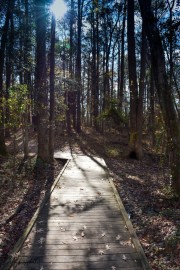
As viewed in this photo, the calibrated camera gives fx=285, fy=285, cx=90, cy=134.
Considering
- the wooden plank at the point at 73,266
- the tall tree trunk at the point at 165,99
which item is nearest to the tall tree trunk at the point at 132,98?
the tall tree trunk at the point at 165,99

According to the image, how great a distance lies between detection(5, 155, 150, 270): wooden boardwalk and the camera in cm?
430

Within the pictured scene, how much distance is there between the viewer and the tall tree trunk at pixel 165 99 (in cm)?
738

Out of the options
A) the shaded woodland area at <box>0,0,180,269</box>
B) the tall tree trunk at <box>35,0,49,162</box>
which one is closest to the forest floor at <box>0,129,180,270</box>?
the shaded woodland area at <box>0,0,180,269</box>

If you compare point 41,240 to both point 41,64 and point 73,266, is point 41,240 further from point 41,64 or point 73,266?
point 41,64

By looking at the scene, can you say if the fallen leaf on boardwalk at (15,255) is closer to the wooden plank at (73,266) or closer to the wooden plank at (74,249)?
the wooden plank at (74,249)

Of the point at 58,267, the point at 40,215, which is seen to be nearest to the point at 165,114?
the point at 40,215

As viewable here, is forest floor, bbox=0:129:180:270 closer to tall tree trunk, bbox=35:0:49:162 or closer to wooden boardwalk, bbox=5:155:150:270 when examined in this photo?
wooden boardwalk, bbox=5:155:150:270

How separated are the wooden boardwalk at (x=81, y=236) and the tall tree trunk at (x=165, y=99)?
1814mm

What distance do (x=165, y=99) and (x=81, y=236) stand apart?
13.6 ft

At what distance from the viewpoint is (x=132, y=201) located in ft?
27.6

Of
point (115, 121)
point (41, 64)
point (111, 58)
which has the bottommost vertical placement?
point (115, 121)

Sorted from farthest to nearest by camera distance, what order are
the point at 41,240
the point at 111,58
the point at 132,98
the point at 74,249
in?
1. the point at 111,58
2. the point at 132,98
3. the point at 41,240
4. the point at 74,249

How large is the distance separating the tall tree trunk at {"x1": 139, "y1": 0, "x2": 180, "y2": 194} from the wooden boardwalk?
5.95 ft

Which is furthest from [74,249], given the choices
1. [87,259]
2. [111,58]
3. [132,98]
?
[111,58]
